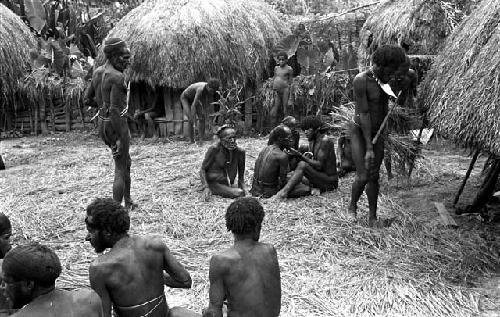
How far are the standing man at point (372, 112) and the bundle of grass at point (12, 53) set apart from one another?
35.2 feet

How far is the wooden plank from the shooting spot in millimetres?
5777

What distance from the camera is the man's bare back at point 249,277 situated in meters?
2.83

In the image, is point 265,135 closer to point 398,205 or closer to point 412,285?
point 398,205

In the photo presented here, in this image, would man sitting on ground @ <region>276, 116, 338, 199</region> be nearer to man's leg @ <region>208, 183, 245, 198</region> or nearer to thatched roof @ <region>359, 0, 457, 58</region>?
man's leg @ <region>208, 183, 245, 198</region>

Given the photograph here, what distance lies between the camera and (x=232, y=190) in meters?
6.93

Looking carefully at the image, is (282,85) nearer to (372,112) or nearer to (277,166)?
(277,166)

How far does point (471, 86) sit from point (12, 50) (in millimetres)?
11843

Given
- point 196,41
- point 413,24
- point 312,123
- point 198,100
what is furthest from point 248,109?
point 312,123

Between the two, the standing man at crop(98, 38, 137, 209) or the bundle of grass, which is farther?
the bundle of grass

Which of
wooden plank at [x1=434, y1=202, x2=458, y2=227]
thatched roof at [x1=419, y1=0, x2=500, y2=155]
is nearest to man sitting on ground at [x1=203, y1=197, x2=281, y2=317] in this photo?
thatched roof at [x1=419, y1=0, x2=500, y2=155]

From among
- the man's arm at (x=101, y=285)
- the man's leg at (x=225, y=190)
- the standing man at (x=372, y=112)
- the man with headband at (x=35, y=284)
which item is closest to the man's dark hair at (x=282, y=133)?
the man's leg at (x=225, y=190)

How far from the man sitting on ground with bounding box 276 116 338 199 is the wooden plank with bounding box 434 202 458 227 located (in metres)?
1.36

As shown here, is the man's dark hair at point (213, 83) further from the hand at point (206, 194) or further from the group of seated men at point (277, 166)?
the hand at point (206, 194)

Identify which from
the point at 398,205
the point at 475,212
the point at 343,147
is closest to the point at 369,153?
the point at 398,205
